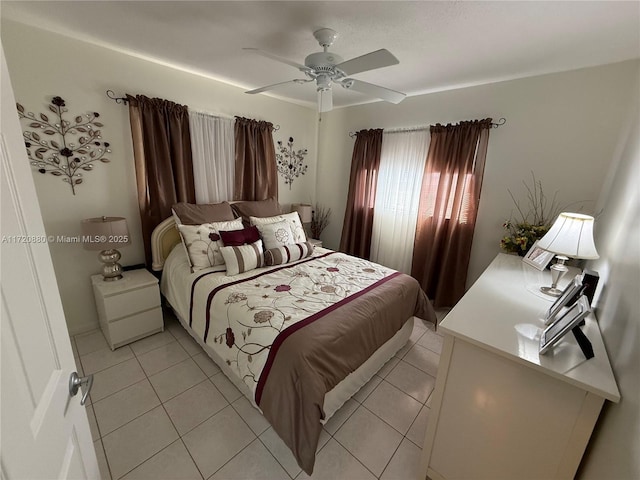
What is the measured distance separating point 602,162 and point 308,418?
293 cm

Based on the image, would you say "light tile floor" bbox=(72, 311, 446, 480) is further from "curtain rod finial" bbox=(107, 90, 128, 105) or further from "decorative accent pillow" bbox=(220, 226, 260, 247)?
"curtain rod finial" bbox=(107, 90, 128, 105)

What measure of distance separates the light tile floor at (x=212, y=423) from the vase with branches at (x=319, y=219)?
2.29m

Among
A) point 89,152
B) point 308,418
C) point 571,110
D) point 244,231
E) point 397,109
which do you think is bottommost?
point 308,418

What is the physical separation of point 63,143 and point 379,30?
2460 mm

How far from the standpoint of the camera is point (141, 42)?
2.02 m

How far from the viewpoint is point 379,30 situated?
5.56 ft

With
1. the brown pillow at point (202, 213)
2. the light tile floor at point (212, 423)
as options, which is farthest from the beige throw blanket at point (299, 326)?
the brown pillow at point (202, 213)

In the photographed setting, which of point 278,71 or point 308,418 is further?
point 278,71

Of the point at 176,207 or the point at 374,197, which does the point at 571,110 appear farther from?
the point at 176,207

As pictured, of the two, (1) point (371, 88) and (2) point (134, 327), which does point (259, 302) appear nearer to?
(2) point (134, 327)

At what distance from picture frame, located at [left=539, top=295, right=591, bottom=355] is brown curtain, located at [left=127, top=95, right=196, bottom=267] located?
113 inches

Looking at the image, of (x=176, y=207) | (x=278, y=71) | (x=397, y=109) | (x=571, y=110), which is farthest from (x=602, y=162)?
(x=176, y=207)

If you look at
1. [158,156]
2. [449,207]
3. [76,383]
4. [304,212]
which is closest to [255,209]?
[304,212]

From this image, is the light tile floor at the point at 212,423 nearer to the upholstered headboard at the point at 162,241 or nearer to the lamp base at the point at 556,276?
the upholstered headboard at the point at 162,241
